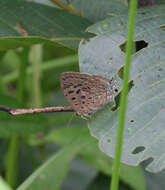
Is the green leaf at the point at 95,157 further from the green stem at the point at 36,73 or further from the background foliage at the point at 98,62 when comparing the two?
the green stem at the point at 36,73

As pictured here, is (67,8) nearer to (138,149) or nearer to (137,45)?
(137,45)

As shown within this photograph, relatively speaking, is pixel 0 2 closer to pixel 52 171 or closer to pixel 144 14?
pixel 144 14

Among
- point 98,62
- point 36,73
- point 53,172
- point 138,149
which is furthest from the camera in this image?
point 36,73

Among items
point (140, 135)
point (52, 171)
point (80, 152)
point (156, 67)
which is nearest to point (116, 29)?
point (156, 67)

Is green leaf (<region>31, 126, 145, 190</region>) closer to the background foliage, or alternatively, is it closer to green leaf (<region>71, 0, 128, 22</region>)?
the background foliage

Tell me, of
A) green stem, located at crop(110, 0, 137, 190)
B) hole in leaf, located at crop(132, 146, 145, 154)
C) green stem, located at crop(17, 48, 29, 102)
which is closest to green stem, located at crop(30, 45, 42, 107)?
green stem, located at crop(17, 48, 29, 102)

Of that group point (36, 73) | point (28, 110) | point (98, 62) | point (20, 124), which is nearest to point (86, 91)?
point (98, 62)
